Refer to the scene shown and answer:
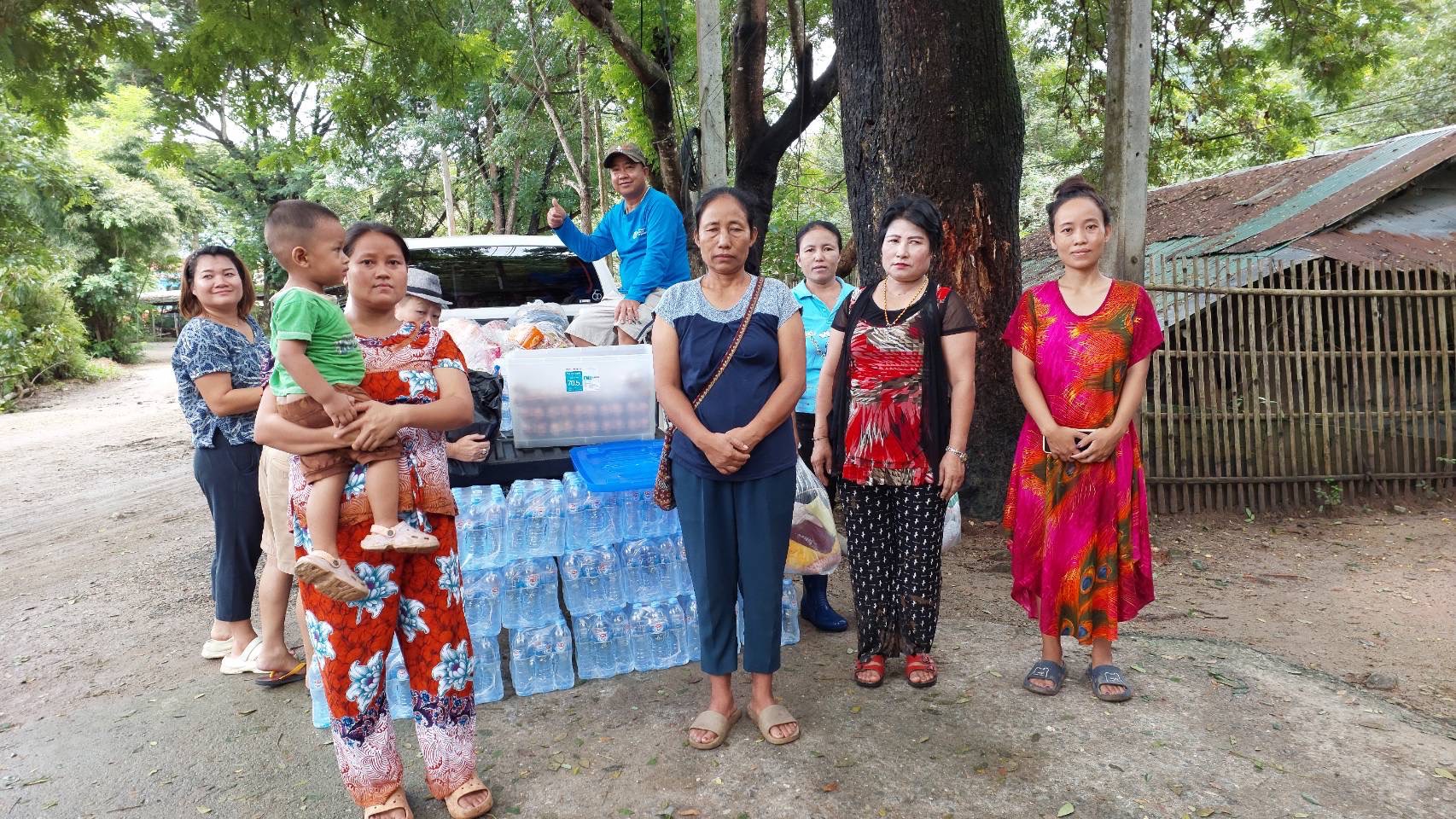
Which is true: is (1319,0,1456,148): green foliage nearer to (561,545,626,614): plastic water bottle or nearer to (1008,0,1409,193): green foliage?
(1008,0,1409,193): green foliage

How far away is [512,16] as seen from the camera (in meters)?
16.2

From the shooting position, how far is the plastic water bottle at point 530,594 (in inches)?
135

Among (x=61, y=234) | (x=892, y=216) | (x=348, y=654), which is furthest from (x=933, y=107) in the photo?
(x=61, y=234)

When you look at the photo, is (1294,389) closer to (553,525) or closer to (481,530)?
(553,525)

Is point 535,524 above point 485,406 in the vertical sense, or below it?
below

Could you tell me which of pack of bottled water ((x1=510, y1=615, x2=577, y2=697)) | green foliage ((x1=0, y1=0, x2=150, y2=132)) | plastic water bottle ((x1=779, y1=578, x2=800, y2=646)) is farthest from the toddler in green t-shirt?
green foliage ((x1=0, y1=0, x2=150, y2=132))

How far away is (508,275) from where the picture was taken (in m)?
6.15

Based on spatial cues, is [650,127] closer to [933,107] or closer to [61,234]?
[933,107]

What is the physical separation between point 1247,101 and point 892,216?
9303 millimetres

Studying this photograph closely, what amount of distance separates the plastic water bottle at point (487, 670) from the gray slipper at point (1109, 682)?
2353 millimetres

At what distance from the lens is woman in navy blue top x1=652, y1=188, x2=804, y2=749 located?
9.04 feet

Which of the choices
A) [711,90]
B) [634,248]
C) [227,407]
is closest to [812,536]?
[634,248]

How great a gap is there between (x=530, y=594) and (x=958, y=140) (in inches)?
144

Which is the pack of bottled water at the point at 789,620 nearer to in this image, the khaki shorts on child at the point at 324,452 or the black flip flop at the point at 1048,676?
the black flip flop at the point at 1048,676
